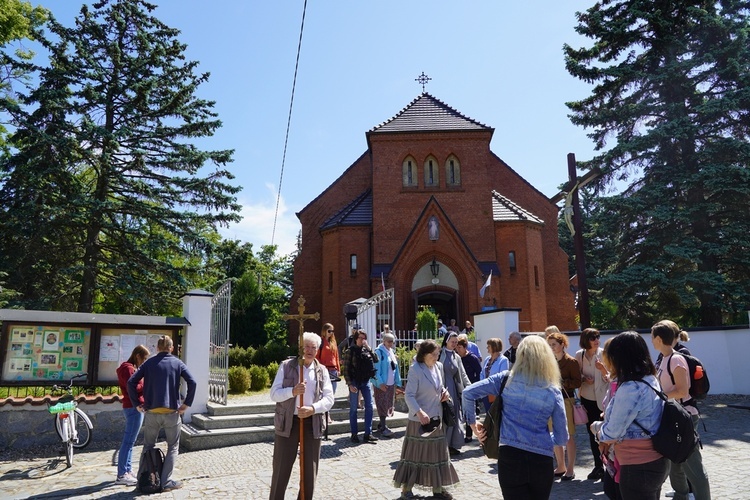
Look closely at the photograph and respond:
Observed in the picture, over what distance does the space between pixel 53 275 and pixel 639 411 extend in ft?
59.5

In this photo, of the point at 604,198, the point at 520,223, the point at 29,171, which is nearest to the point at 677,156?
the point at 604,198

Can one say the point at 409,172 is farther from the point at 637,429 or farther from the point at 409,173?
the point at 637,429

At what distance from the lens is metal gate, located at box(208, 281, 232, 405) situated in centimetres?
962

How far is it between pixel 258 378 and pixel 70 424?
6676mm

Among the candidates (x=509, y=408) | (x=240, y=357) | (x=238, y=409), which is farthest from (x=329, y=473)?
(x=240, y=357)

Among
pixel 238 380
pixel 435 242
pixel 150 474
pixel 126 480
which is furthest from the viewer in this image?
pixel 435 242

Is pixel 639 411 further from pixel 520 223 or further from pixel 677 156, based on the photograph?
pixel 520 223

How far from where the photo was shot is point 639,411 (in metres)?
3.06

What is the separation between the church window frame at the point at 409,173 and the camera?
22391 millimetres

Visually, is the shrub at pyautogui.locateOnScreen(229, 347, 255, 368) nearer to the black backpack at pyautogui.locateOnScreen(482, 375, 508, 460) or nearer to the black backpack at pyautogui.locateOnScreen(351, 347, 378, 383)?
the black backpack at pyautogui.locateOnScreen(351, 347, 378, 383)

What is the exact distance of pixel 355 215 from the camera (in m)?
22.8

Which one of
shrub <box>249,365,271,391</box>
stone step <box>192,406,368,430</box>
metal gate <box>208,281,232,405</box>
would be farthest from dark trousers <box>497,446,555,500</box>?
shrub <box>249,365,271,391</box>

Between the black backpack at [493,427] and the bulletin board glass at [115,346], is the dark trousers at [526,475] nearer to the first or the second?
the black backpack at [493,427]

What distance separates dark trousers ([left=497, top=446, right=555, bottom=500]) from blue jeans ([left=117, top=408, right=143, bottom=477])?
5.21 meters
